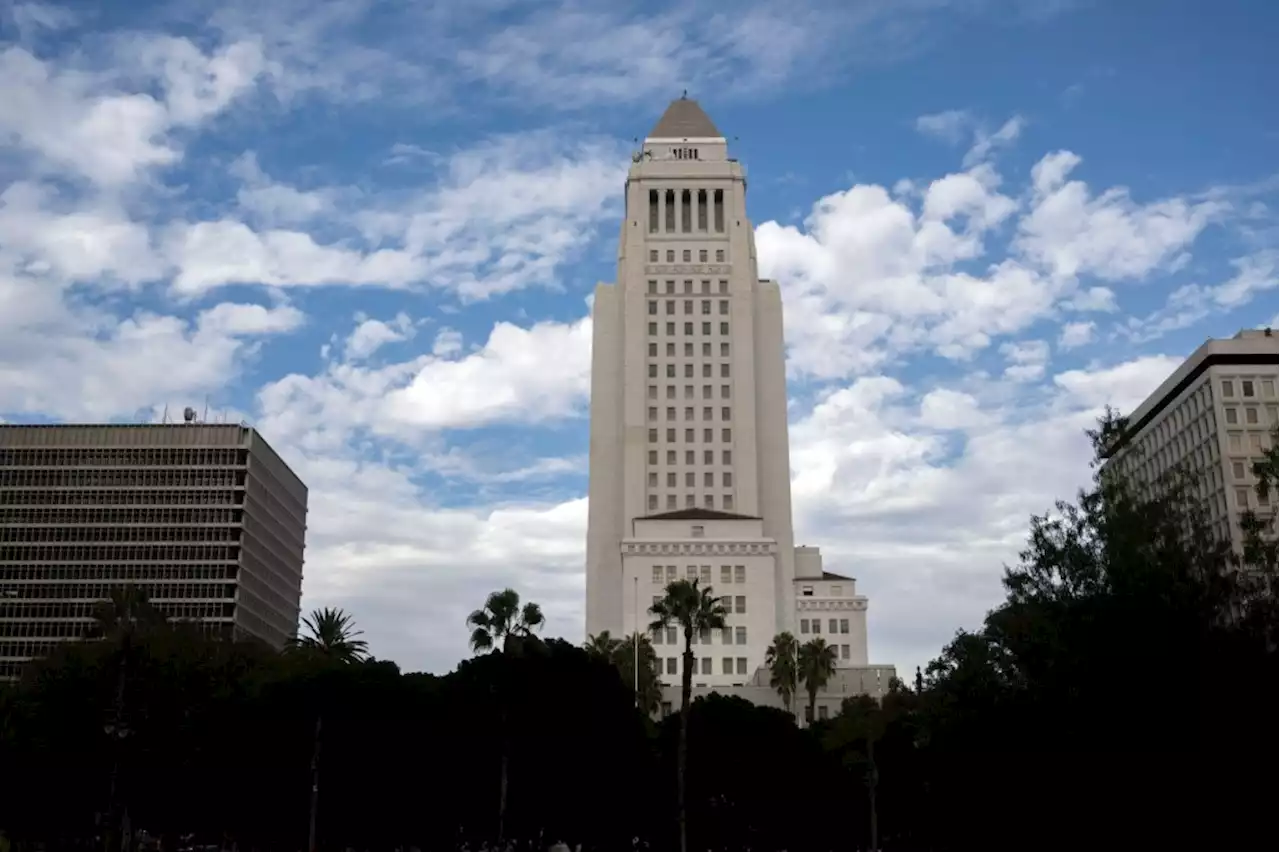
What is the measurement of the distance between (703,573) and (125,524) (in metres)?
62.9

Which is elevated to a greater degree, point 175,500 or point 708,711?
point 175,500

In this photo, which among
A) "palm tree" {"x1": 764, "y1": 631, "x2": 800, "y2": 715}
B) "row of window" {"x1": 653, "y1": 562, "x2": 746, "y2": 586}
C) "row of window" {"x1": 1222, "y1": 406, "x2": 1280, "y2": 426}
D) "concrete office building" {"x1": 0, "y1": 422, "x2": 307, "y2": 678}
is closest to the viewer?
"palm tree" {"x1": 764, "y1": 631, "x2": 800, "y2": 715}

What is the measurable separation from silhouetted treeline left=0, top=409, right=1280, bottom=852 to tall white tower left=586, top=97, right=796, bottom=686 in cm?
3854

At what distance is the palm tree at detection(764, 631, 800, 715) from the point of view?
98.4 metres

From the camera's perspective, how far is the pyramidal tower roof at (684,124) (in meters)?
144

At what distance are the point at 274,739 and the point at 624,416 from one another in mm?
75676

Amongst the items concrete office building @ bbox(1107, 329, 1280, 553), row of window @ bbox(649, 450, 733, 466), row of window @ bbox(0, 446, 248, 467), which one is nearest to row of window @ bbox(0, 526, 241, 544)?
row of window @ bbox(0, 446, 248, 467)

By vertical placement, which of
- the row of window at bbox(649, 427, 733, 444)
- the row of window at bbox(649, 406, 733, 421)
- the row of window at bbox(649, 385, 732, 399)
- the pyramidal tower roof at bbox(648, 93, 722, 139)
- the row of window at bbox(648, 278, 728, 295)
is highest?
the pyramidal tower roof at bbox(648, 93, 722, 139)

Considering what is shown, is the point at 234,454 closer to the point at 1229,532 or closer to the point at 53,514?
the point at 53,514

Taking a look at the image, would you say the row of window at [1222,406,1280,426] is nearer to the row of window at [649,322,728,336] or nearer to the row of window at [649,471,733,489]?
the row of window at [649,471,733,489]

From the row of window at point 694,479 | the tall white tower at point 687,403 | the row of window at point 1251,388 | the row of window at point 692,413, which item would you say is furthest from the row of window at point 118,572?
the row of window at point 1251,388

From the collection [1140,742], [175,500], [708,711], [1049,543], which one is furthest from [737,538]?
[1140,742]

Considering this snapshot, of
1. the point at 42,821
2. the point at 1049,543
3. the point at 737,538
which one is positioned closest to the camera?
the point at 1049,543

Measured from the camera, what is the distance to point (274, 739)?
57969mm
